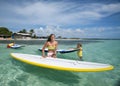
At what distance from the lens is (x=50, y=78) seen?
5898mm

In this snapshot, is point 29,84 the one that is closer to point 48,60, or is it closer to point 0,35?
point 48,60

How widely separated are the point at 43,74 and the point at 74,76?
1.68 m

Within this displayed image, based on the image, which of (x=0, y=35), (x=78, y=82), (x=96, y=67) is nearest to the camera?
(x=96, y=67)

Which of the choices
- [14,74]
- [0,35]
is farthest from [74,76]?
[0,35]

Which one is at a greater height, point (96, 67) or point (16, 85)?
point (96, 67)

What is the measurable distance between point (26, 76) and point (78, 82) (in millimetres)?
2706

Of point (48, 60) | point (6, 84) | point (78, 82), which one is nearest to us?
point (6, 84)

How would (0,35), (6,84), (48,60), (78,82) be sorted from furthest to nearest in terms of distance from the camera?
1. (0,35)
2. (48,60)
3. (78,82)
4. (6,84)

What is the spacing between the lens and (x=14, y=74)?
21.3ft

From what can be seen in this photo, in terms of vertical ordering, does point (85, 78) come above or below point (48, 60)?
below

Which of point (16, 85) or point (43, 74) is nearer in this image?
point (16, 85)

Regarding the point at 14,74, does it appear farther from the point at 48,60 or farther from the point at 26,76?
the point at 48,60

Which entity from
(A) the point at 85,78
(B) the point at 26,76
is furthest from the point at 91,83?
(B) the point at 26,76

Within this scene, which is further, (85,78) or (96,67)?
(85,78)
